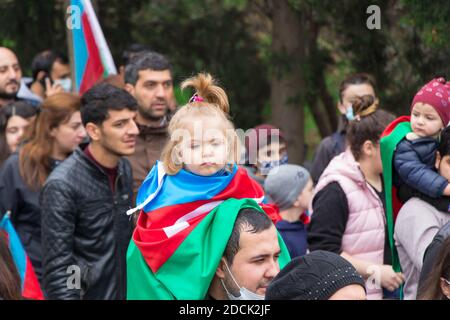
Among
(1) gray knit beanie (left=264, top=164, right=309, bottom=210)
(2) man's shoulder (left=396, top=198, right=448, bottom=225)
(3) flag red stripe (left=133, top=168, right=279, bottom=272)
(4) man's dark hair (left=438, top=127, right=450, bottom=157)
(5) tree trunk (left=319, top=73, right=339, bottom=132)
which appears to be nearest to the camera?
(3) flag red stripe (left=133, top=168, right=279, bottom=272)

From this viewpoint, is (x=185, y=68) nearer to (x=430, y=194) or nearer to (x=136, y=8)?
(x=136, y=8)

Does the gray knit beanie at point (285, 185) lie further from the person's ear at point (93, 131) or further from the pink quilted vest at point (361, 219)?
the person's ear at point (93, 131)

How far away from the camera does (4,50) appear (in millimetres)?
8281

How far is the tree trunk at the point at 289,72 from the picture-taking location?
8766 mm

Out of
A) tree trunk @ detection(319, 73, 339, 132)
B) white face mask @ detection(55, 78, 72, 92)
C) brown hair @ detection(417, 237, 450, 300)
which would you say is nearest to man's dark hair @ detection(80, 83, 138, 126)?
brown hair @ detection(417, 237, 450, 300)

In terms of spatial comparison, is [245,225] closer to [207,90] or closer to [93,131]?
[207,90]

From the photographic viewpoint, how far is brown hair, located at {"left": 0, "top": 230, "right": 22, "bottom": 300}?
12.5ft

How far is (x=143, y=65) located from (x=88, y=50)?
1.07 m

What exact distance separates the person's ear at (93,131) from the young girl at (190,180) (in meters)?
1.49

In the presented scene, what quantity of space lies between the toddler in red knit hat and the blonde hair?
1008 millimetres

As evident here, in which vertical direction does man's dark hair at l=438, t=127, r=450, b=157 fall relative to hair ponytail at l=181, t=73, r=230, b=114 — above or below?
below

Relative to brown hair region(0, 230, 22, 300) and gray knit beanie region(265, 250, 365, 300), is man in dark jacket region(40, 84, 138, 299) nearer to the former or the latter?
brown hair region(0, 230, 22, 300)

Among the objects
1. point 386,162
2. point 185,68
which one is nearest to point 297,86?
point 185,68
